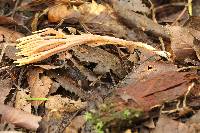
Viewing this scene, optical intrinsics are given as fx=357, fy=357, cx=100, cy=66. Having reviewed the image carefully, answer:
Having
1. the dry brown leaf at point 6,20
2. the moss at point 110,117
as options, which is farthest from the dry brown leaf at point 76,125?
the dry brown leaf at point 6,20

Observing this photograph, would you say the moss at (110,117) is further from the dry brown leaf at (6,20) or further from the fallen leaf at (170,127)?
the dry brown leaf at (6,20)

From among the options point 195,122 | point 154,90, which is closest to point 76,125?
point 154,90

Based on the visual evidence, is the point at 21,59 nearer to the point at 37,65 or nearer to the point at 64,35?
the point at 37,65

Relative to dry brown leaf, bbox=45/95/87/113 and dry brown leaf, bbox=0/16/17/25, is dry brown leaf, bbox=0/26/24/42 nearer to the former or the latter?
dry brown leaf, bbox=0/16/17/25

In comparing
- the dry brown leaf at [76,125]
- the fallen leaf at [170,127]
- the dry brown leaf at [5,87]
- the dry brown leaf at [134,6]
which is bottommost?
the fallen leaf at [170,127]

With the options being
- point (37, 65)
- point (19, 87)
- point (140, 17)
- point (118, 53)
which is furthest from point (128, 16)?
point (19, 87)

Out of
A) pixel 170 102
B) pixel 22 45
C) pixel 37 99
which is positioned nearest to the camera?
pixel 170 102
